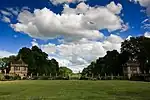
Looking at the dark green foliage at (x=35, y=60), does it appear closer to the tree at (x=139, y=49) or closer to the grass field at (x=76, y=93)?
the tree at (x=139, y=49)

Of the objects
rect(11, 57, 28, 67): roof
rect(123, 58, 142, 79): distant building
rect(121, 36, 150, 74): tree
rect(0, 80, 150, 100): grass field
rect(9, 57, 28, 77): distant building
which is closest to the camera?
rect(0, 80, 150, 100): grass field

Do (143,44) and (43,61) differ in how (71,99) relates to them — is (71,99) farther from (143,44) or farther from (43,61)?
(43,61)

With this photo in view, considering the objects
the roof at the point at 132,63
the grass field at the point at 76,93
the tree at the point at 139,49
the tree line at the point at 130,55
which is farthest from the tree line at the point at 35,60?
the grass field at the point at 76,93

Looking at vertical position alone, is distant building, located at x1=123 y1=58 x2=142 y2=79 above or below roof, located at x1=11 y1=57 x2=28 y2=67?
below

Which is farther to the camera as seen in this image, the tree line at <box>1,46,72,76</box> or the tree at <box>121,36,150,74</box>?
the tree line at <box>1,46,72,76</box>

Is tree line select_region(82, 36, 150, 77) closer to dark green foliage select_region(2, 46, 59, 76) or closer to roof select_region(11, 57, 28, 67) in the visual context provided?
dark green foliage select_region(2, 46, 59, 76)

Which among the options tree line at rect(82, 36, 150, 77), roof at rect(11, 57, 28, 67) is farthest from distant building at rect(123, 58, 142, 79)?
roof at rect(11, 57, 28, 67)

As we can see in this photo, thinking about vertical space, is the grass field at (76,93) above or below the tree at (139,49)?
below

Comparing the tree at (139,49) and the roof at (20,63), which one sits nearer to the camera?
the tree at (139,49)

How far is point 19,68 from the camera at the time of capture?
128 m

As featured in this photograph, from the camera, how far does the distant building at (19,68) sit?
12423cm

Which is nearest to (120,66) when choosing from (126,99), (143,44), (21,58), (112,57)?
(112,57)

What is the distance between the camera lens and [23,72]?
126 metres

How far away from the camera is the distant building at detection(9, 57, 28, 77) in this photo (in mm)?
124231
